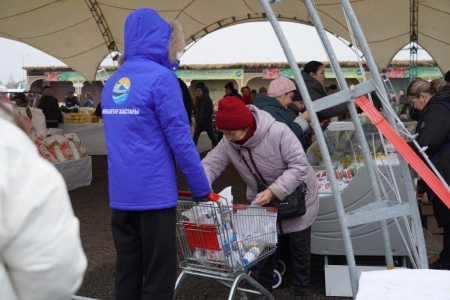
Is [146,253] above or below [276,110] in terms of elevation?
below

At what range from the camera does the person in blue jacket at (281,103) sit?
17.7 ft

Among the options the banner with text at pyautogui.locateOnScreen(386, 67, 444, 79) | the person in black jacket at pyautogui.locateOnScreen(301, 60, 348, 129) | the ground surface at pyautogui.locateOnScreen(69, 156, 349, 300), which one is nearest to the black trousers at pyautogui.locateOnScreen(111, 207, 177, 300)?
the ground surface at pyautogui.locateOnScreen(69, 156, 349, 300)

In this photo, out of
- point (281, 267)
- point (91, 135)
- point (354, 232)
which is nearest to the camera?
point (354, 232)

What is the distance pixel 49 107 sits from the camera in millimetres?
16031

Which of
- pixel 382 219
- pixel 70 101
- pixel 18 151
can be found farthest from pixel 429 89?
pixel 70 101

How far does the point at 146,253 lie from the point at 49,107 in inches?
512

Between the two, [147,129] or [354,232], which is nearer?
[147,129]

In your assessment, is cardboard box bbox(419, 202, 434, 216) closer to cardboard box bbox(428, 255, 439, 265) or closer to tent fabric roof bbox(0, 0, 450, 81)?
cardboard box bbox(428, 255, 439, 265)

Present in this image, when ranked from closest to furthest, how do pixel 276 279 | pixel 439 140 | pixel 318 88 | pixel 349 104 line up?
1. pixel 349 104
2. pixel 439 140
3. pixel 276 279
4. pixel 318 88

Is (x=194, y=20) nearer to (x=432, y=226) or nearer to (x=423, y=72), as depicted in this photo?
(x=432, y=226)

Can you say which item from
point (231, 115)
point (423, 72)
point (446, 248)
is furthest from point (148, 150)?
point (423, 72)

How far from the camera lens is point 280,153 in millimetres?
A: 4676

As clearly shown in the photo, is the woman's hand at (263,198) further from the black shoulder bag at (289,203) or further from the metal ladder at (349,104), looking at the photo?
the metal ladder at (349,104)

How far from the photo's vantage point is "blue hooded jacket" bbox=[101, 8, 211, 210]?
3.65m
